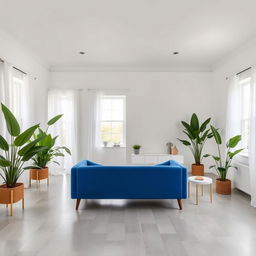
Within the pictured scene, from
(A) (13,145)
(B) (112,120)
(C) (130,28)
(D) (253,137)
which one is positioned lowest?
(A) (13,145)

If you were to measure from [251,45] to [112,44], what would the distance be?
2.65 m

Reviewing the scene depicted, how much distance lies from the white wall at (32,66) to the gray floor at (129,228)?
241cm

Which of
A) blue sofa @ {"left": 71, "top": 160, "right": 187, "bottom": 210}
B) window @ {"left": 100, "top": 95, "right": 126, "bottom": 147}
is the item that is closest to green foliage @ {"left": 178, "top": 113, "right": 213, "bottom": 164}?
window @ {"left": 100, "top": 95, "right": 126, "bottom": 147}

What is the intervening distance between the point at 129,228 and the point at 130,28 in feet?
10.0

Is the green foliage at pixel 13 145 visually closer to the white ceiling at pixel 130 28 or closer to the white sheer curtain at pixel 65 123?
the white ceiling at pixel 130 28

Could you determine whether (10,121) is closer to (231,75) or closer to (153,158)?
(153,158)

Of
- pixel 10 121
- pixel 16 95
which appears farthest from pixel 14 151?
pixel 16 95

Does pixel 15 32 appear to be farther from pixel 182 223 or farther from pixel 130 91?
pixel 182 223

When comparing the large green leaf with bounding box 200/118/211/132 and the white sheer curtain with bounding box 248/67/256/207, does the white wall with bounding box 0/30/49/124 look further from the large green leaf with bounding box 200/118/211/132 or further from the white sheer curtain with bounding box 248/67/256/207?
the white sheer curtain with bounding box 248/67/256/207

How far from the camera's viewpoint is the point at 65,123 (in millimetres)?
5715

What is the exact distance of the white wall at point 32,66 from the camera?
3773mm

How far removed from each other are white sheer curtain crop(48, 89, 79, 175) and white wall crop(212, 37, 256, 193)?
3.77 m

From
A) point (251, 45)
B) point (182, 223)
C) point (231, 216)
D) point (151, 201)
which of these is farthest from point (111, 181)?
point (251, 45)

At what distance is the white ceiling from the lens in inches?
111
